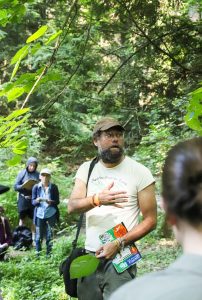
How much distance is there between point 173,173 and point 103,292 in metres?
1.91

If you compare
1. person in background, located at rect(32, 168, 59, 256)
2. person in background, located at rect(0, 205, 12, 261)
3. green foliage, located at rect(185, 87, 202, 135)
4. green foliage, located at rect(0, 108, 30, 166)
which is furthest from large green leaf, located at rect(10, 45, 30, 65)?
person in background, located at rect(32, 168, 59, 256)

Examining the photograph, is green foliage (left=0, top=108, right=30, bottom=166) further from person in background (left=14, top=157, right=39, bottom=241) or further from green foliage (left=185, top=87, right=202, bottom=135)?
person in background (left=14, top=157, right=39, bottom=241)

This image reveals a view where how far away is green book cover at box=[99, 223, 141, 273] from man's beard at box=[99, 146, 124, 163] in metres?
0.45

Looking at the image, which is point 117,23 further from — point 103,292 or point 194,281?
point 194,281

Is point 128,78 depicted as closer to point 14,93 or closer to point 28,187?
point 28,187

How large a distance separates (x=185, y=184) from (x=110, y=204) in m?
1.55

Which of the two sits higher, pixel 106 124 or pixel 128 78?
pixel 128 78

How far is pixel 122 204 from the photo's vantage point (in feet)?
9.38

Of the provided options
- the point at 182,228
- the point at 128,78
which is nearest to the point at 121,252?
the point at 182,228

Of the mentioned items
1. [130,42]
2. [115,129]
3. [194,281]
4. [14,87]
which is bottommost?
[194,281]

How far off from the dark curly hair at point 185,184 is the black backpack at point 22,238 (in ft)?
26.8

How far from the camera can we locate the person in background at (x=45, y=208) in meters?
8.29

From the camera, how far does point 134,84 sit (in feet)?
20.7

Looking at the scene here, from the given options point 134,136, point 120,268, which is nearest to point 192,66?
point 134,136
